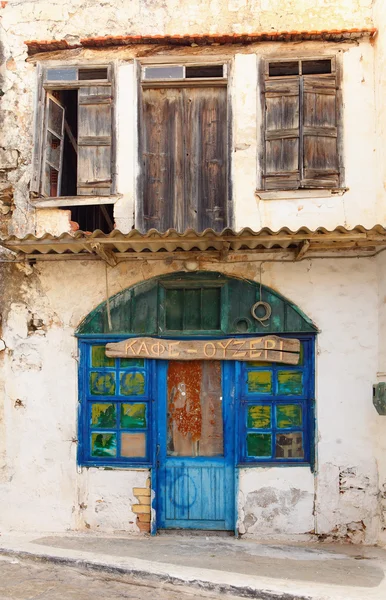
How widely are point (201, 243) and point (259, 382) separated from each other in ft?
6.28

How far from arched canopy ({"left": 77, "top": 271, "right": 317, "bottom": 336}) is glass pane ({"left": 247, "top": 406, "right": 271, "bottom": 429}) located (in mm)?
943

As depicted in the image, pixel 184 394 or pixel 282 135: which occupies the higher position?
pixel 282 135

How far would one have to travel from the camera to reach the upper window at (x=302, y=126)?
289 inches

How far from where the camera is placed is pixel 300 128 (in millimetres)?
7438

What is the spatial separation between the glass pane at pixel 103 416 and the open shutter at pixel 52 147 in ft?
9.21

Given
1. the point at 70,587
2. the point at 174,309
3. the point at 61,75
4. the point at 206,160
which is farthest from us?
the point at 61,75

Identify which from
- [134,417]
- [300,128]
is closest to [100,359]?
[134,417]

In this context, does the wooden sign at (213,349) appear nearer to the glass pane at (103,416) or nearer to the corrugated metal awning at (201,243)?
the glass pane at (103,416)

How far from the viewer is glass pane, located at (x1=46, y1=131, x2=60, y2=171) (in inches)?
307

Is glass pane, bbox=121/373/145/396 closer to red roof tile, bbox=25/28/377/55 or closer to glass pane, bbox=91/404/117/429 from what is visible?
glass pane, bbox=91/404/117/429

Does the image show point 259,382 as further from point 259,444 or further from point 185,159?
point 185,159

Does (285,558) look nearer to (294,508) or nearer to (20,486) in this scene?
(294,508)

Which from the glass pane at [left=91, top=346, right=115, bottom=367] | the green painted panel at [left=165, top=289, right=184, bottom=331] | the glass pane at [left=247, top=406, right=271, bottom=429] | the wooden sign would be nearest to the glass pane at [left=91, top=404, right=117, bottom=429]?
the glass pane at [left=91, top=346, right=115, bottom=367]

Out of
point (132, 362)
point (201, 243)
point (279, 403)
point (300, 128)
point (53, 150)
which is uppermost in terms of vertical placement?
point (300, 128)
